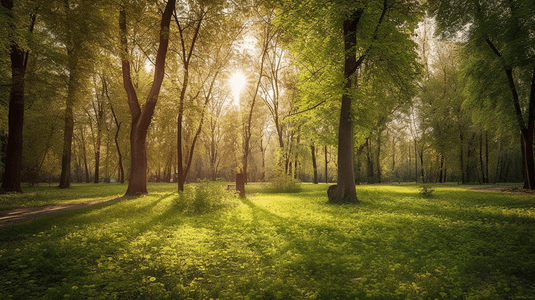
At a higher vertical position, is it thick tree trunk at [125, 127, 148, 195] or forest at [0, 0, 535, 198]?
forest at [0, 0, 535, 198]

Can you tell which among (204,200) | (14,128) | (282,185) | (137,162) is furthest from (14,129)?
(282,185)

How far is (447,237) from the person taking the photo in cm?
713

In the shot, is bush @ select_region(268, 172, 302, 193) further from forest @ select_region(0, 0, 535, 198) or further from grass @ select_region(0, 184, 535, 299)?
grass @ select_region(0, 184, 535, 299)

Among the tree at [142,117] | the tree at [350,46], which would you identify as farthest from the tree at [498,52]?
the tree at [142,117]

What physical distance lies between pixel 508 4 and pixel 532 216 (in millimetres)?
15538

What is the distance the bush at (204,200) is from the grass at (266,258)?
1586mm

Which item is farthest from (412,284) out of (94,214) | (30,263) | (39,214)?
(39,214)

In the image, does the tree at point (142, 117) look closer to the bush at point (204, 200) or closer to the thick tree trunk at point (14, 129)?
the bush at point (204, 200)

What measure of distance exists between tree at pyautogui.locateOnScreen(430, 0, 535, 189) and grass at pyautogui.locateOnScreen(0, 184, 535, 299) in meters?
13.0

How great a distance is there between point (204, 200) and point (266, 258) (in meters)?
5.94

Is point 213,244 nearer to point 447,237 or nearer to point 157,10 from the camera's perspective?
point 447,237

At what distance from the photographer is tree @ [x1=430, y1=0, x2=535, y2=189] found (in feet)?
53.3

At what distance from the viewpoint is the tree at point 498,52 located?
639 inches

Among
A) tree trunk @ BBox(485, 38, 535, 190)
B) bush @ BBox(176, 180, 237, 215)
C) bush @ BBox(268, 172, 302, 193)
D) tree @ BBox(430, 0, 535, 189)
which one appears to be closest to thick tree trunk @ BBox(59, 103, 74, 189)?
bush @ BBox(176, 180, 237, 215)
